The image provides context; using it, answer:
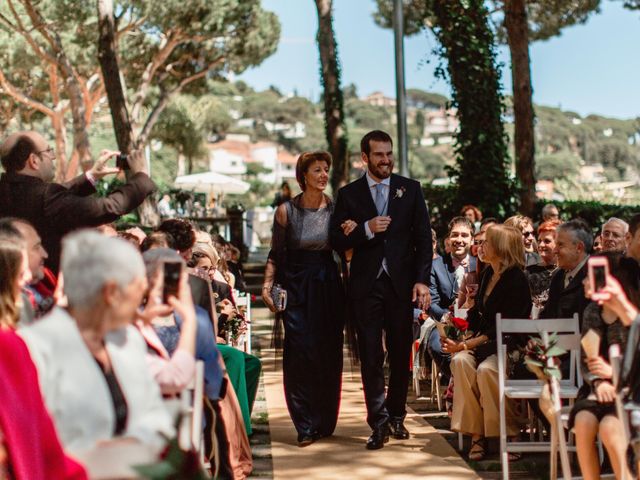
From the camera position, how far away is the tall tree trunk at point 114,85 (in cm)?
1939

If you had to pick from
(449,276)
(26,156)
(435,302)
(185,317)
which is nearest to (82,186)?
(26,156)

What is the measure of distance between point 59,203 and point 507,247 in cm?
305

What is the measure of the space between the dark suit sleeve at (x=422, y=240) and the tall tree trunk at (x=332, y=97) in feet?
45.8

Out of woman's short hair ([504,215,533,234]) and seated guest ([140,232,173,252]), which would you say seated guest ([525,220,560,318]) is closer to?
woman's short hair ([504,215,533,234])

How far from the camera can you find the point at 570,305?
7.05 metres

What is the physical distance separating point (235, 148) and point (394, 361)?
14955 cm

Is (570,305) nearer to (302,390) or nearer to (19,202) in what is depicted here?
(302,390)

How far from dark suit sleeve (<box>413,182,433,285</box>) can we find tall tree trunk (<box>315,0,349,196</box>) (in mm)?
13952

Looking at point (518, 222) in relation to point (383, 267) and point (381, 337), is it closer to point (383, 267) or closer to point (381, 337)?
point (383, 267)

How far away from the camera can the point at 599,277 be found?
490 centimetres

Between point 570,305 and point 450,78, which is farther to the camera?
point 450,78

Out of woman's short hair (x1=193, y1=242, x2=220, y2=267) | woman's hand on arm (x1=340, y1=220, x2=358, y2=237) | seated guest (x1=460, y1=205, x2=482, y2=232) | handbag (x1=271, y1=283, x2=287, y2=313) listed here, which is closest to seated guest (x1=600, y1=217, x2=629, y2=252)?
woman's hand on arm (x1=340, y1=220, x2=358, y2=237)

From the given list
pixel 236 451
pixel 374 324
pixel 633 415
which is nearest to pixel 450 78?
pixel 374 324

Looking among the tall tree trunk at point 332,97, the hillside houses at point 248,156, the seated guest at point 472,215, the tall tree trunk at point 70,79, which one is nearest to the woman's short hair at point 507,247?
the seated guest at point 472,215
